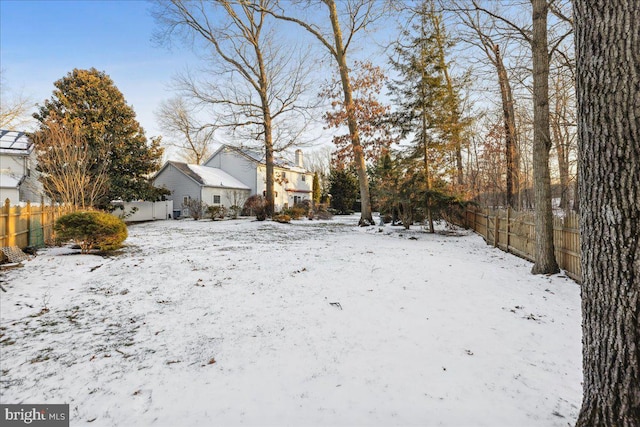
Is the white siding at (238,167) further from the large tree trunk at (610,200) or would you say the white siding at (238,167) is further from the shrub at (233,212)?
the large tree trunk at (610,200)

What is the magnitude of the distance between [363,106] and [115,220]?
39.1ft

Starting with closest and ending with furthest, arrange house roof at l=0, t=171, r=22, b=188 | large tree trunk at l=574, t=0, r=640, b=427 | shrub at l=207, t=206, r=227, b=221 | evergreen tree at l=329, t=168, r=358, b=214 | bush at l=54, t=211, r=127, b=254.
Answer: large tree trunk at l=574, t=0, r=640, b=427
bush at l=54, t=211, r=127, b=254
house roof at l=0, t=171, r=22, b=188
shrub at l=207, t=206, r=227, b=221
evergreen tree at l=329, t=168, r=358, b=214

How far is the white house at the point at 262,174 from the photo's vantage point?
28.5 m

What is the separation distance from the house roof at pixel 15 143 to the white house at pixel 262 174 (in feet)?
40.9

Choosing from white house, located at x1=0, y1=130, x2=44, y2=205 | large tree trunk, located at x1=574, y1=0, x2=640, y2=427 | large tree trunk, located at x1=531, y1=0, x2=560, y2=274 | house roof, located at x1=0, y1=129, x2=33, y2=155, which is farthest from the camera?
house roof, located at x1=0, y1=129, x2=33, y2=155

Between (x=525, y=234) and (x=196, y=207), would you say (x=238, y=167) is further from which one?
(x=525, y=234)

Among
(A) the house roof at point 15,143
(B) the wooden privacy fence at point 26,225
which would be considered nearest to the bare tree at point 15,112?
(A) the house roof at point 15,143

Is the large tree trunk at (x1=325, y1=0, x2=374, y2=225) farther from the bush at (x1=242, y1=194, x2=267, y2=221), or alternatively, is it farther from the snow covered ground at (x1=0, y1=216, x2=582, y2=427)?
the snow covered ground at (x1=0, y1=216, x2=582, y2=427)

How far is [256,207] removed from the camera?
20281mm

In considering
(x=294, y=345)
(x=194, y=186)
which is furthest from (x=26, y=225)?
(x=194, y=186)

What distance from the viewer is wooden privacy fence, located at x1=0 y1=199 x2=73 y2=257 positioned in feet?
23.0

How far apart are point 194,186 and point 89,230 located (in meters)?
18.0

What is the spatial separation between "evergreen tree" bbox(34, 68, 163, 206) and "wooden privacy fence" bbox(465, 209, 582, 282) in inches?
768

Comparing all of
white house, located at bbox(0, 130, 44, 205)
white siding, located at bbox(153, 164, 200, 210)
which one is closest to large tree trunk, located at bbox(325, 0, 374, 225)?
white siding, located at bbox(153, 164, 200, 210)
